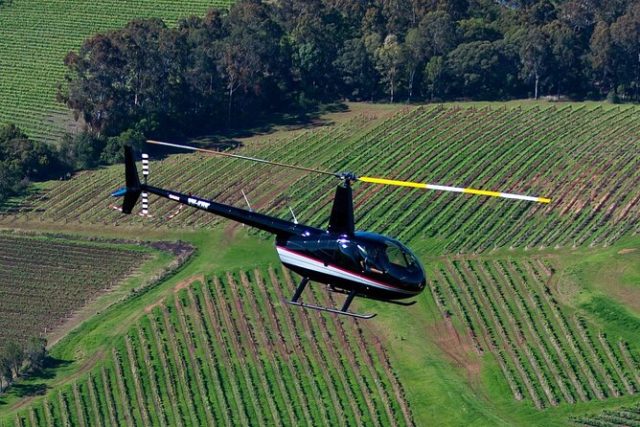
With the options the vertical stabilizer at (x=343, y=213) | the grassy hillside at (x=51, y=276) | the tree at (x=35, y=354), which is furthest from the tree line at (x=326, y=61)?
the vertical stabilizer at (x=343, y=213)

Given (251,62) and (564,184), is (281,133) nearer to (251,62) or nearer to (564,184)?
(251,62)

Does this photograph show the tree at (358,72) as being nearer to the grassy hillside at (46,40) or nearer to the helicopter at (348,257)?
the grassy hillside at (46,40)

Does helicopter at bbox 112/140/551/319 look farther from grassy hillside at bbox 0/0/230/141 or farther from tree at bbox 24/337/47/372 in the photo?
grassy hillside at bbox 0/0/230/141

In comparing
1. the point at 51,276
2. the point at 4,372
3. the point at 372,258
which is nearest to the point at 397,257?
the point at 372,258

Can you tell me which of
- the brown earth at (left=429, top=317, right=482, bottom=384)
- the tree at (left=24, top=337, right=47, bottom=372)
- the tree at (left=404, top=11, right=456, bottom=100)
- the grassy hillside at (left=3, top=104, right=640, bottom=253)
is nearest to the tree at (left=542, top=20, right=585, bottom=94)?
the grassy hillside at (left=3, top=104, right=640, bottom=253)

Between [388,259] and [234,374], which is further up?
[388,259]

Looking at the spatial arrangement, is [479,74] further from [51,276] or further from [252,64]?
[51,276]

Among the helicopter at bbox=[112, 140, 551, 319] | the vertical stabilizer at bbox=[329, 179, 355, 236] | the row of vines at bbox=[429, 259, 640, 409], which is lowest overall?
the row of vines at bbox=[429, 259, 640, 409]
